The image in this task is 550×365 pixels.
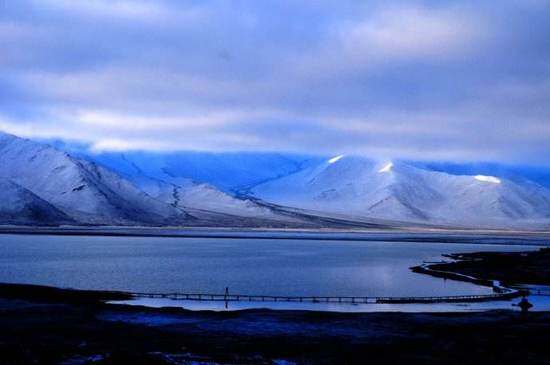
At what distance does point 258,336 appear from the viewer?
3938 cm

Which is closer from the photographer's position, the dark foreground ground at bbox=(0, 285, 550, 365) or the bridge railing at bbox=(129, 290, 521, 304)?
the dark foreground ground at bbox=(0, 285, 550, 365)

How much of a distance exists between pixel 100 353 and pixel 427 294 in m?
35.8

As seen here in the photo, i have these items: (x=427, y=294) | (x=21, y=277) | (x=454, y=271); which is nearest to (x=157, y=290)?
(x=21, y=277)

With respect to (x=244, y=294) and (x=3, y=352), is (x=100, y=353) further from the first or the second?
(x=244, y=294)

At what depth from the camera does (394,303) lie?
5603cm

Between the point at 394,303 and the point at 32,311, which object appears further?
the point at 394,303

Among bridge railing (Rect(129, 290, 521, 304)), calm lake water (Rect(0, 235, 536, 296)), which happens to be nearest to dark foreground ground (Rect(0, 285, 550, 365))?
bridge railing (Rect(129, 290, 521, 304))

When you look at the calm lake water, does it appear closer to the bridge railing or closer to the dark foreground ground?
the bridge railing

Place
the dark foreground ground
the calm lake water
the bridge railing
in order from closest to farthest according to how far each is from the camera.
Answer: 1. the dark foreground ground
2. the bridge railing
3. the calm lake water

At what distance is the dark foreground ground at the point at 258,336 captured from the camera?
33438mm

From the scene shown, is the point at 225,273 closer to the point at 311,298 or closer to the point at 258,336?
the point at 311,298

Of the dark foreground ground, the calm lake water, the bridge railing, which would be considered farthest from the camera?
the calm lake water

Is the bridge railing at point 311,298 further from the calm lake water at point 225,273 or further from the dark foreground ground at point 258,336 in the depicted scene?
the dark foreground ground at point 258,336

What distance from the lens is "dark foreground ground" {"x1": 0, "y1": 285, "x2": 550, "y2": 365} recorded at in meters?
33.4
